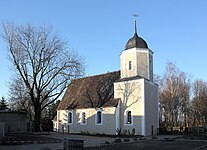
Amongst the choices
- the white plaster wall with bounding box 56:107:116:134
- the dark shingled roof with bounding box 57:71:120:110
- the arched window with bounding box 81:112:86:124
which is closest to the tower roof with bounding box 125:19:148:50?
the dark shingled roof with bounding box 57:71:120:110

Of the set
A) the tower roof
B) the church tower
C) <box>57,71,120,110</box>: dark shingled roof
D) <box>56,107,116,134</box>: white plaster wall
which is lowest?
<box>56,107,116,134</box>: white plaster wall

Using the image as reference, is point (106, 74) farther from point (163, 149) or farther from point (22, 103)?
point (163, 149)

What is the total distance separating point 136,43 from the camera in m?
40.0

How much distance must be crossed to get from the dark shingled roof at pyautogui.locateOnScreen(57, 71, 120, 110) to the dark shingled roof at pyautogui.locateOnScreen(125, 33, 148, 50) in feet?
17.7

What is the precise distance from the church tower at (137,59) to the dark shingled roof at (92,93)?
136 inches

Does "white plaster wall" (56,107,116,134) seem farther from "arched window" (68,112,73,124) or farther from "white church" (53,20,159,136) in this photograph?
"arched window" (68,112,73,124)

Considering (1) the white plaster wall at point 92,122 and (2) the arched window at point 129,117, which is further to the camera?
(1) the white plaster wall at point 92,122

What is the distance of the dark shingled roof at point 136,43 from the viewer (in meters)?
40.0

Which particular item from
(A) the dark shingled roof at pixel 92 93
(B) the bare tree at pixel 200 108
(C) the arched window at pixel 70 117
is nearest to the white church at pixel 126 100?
(A) the dark shingled roof at pixel 92 93

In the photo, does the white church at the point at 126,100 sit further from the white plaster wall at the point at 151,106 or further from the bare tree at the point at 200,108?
the bare tree at the point at 200,108

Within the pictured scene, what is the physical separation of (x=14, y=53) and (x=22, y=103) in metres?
15.8

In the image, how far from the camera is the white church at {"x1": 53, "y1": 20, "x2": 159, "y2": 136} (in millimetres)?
37750

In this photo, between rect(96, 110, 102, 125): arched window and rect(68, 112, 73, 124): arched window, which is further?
rect(68, 112, 73, 124): arched window

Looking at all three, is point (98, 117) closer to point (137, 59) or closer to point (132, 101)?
point (132, 101)
